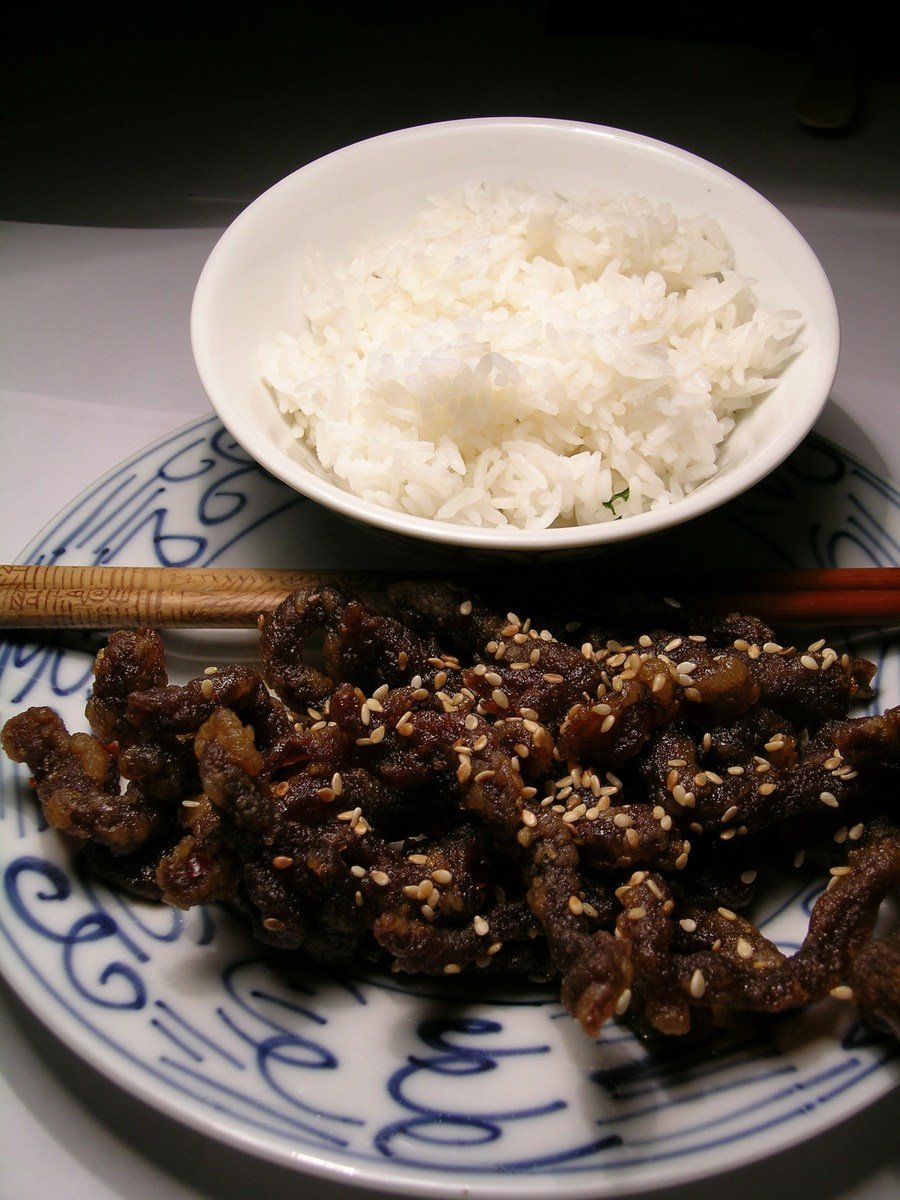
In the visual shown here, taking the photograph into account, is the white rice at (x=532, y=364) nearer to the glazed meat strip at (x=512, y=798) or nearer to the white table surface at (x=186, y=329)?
the glazed meat strip at (x=512, y=798)

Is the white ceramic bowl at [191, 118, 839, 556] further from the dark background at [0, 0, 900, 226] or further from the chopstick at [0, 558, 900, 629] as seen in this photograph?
the dark background at [0, 0, 900, 226]

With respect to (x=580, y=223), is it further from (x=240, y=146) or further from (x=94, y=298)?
(x=240, y=146)

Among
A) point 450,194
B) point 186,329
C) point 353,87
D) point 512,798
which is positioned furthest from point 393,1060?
point 353,87

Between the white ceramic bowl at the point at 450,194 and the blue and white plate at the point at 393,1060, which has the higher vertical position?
the white ceramic bowl at the point at 450,194

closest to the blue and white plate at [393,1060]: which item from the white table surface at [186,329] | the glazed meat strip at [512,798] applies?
the glazed meat strip at [512,798]

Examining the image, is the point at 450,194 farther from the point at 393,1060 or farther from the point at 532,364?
the point at 393,1060
